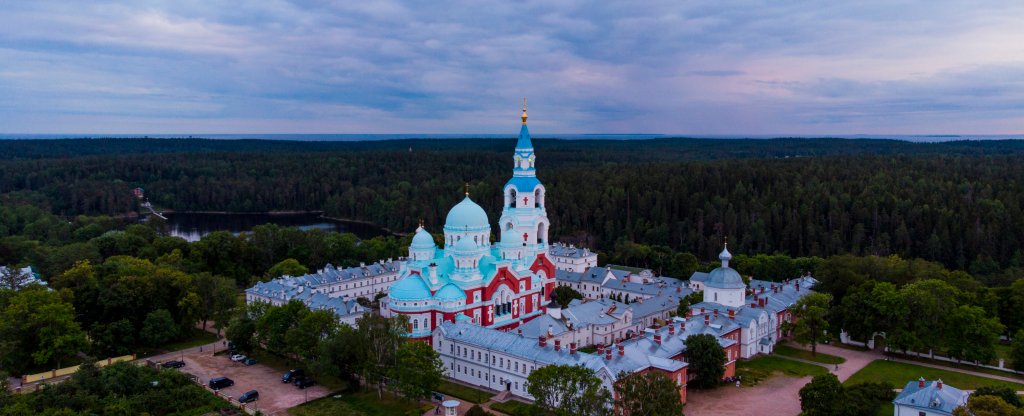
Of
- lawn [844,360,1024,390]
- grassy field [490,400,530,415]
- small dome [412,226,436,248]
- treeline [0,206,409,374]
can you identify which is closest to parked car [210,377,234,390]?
treeline [0,206,409,374]

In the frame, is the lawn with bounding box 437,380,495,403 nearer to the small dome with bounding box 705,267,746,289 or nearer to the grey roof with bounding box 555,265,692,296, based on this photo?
the small dome with bounding box 705,267,746,289

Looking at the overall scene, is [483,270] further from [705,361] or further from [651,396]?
[651,396]

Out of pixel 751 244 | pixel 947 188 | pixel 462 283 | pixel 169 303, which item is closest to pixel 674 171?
pixel 751 244

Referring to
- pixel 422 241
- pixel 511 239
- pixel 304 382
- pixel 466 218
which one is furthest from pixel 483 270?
pixel 304 382

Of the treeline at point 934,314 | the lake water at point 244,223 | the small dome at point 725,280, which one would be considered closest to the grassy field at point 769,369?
the treeline at point 934,314

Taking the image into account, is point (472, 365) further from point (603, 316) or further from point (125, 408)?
point (125, 408)

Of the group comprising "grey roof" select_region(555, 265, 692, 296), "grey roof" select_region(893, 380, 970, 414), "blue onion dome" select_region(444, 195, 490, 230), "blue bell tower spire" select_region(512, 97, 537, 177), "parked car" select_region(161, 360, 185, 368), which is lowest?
"parked car" select_region(161, 360, 185, 368)
